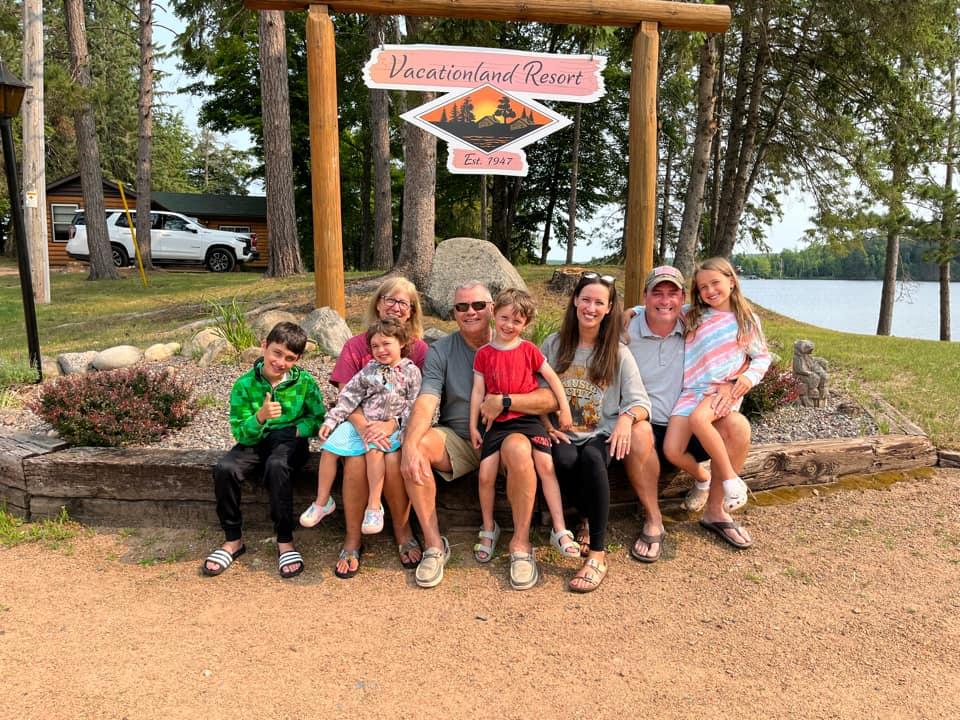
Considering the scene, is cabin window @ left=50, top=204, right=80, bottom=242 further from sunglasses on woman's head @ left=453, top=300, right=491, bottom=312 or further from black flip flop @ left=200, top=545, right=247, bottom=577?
sunglasses on woman's head @ left=453, top=300, right=491, bottom=312

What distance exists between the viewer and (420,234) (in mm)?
8875

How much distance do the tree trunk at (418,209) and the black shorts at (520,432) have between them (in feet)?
18.9

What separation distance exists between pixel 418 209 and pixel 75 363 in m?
4.36

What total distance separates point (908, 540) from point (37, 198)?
12744mm

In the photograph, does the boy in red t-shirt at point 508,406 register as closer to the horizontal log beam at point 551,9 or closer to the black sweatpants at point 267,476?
the black sweatpants at point 267,476

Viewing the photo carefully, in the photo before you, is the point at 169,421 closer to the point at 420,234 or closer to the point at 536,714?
the point at 536,714

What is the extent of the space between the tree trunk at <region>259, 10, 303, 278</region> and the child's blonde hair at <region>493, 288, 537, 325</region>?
9.21 meters

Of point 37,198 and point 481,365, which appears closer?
point 481,365

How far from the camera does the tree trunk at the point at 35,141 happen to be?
11352 mm

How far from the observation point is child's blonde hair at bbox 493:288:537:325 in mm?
3047

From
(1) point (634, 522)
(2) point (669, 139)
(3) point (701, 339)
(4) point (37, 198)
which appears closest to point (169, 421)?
(1) point (634, 522)

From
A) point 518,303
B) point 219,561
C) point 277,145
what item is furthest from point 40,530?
point 277,145

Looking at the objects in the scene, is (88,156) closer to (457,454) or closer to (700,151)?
(700,151)

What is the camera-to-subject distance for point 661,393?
3.37 metres
